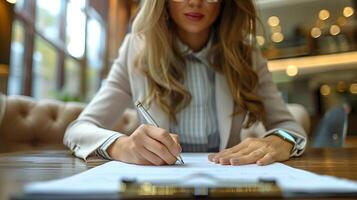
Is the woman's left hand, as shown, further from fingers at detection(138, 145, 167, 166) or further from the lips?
the lips

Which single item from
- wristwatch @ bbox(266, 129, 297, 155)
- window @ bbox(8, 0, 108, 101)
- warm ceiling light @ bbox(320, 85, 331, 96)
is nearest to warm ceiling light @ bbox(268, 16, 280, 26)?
warm ceiling light @ bbox(320, 85, 331, 96)

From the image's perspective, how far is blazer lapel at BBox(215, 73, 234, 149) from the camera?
0.89 meters

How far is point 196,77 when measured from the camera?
0.96 metres

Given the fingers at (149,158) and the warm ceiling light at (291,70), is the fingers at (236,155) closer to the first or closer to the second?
the fingers at (149,158)

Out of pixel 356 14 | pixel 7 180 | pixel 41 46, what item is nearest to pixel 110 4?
pixel 41 46

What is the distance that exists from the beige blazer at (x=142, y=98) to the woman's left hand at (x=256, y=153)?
0.51 feet

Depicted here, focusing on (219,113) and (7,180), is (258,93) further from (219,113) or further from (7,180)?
(7,180)

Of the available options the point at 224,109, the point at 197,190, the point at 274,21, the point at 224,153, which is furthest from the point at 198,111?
the point at 274,21

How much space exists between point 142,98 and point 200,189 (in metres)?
0.62

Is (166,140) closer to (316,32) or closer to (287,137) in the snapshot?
(287,137)

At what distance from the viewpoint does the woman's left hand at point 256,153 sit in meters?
0.54

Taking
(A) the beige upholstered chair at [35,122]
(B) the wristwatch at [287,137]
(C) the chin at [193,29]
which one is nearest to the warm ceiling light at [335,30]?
(A) the beige upholstered chair at [35,122]

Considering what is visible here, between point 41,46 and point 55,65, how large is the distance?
15.1 inches

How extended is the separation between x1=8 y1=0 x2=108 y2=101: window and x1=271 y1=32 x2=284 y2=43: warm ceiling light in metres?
1.23
